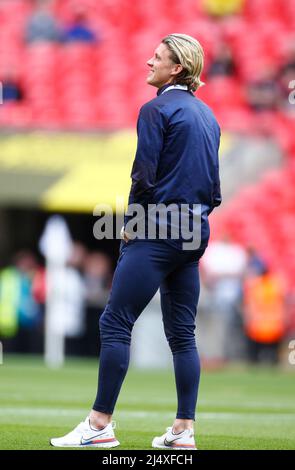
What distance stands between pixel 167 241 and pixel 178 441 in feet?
3.54

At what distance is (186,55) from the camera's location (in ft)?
22.1

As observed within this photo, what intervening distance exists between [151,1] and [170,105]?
16.6 metres

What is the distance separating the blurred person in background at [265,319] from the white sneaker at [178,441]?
445 inches

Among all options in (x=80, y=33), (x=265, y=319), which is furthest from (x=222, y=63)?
(x=265, y=319)

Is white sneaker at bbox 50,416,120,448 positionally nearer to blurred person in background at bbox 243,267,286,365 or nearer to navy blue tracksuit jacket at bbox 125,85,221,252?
navy blue tracksuit jacket at bbox 125,85,221,252

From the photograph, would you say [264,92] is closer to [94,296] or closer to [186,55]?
[94,296]

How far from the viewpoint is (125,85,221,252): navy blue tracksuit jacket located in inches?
258

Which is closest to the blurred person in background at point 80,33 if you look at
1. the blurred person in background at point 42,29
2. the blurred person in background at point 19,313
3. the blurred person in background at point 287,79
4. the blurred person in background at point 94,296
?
the blurred person in background at point 42,29

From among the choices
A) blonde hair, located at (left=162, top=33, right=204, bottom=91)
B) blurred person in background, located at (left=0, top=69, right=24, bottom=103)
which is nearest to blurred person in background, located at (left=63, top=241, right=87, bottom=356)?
blurred person in background, located at (left=0, top=69, right=24, bottom=103)

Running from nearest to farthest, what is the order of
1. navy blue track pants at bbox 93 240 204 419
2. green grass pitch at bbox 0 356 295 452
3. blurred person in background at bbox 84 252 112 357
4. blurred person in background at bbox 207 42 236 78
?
navy blue track pants at bbox 93 240 204 419
green grass pitch at bbox 0 356 295 452
blurred person in background at bbox 84 252 112 357
blurred person in background at bbox 207 42 236 78

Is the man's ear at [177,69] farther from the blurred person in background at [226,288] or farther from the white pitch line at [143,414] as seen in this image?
the blurred person in background at [226,288]

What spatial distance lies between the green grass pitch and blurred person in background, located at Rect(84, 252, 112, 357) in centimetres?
248

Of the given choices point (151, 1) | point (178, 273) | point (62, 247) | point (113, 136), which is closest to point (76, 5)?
point (151, 1)
